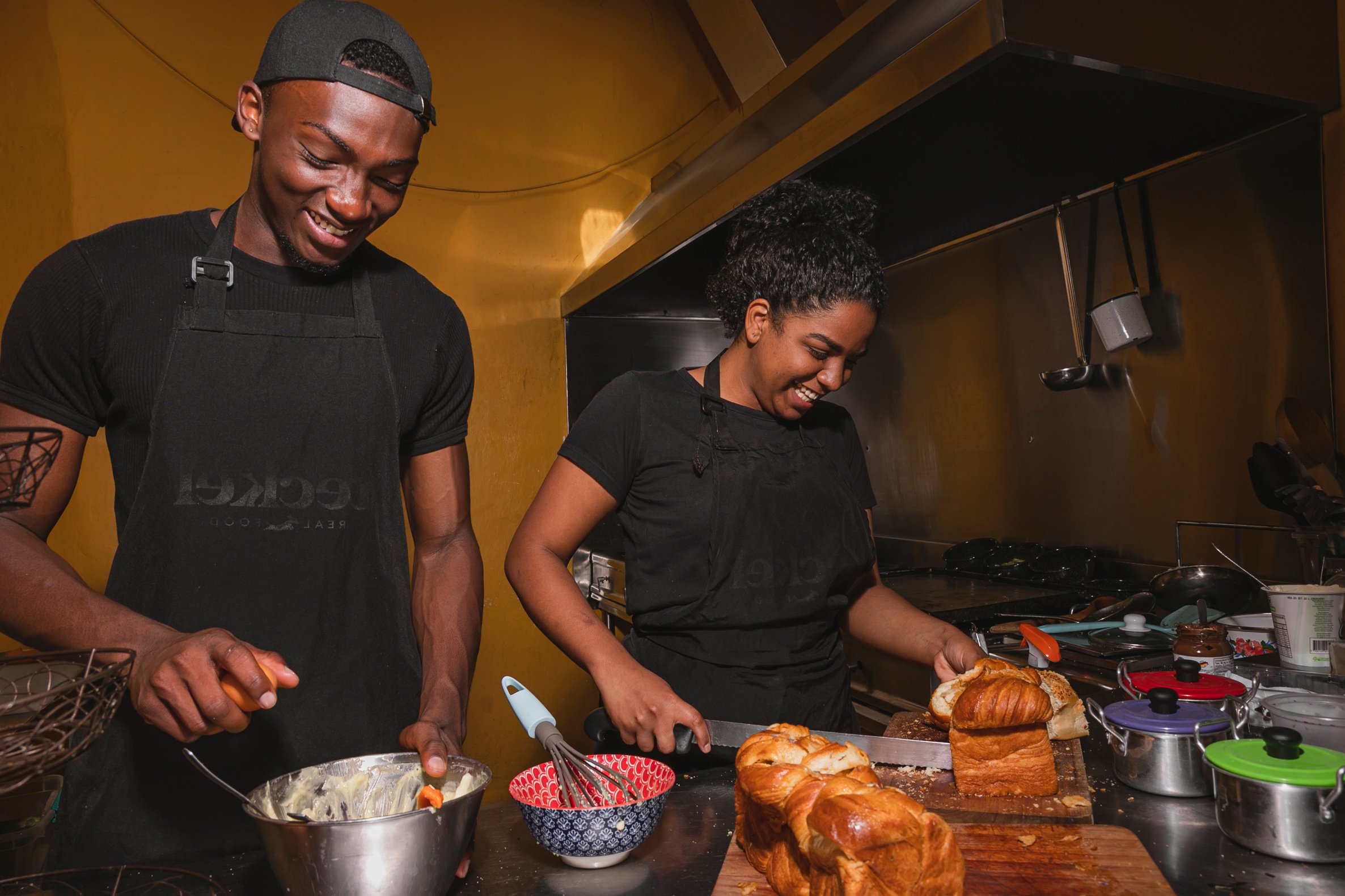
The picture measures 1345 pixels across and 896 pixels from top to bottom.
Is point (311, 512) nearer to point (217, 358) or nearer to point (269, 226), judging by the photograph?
point (217, 358)

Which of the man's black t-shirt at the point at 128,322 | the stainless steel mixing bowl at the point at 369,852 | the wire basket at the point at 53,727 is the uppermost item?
the man's black t-shirt at the point at 128,322

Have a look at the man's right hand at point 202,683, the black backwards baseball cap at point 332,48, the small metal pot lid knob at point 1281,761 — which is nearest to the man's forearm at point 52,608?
the man's right hand at point 202,683

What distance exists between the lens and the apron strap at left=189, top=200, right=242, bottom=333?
1233 millimetres

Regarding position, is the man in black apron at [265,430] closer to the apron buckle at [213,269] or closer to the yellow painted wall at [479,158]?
the apron buckle at [213,269]

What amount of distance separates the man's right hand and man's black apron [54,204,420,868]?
1.29ft

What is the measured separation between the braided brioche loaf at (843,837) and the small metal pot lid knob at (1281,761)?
0.36 meters

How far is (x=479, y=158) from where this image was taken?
3785 millimetres

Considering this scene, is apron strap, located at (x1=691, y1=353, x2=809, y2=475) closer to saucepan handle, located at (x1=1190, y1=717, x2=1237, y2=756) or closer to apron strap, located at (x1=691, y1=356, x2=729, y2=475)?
apron strap, located at (x1=691, y1=356, x2=729, y2=475)

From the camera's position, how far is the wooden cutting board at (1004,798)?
3.63 ft

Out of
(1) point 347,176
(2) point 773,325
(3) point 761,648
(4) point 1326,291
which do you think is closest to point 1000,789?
(3) point 761,648

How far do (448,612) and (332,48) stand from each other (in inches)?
32.0

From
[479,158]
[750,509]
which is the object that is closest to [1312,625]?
[750,509]

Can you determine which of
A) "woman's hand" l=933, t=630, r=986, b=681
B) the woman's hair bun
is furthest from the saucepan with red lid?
the woman's hair bun

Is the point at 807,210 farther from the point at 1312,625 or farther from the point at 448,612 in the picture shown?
the point at 1312,625
